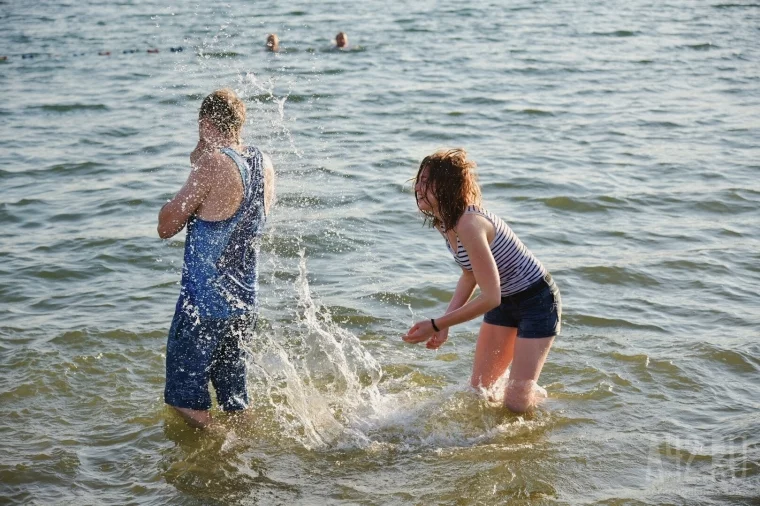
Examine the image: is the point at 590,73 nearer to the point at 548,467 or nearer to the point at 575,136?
the point at 575,136

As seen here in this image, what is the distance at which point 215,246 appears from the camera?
17.2 ft

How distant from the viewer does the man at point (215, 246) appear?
512 cm

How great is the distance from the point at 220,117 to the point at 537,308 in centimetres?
227

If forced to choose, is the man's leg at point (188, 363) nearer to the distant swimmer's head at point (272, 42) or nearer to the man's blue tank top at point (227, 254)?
the man's blue tank top at point (227, 254)

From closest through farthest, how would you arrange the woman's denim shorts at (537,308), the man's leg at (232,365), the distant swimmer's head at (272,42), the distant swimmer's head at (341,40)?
the man's leg at (232,365), the woman's denim shorts at (537,308), the distant swimmer's head at (272,42), the distant swimmer's head at (341,40)

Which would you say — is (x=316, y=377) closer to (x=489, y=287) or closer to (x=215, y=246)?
(x=215, y=246)

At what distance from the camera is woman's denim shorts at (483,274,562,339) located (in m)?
5.71

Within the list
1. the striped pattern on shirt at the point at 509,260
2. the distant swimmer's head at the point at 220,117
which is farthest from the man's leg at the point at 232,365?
the striped pattern on shirt at the point at 509,260

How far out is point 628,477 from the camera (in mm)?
5441

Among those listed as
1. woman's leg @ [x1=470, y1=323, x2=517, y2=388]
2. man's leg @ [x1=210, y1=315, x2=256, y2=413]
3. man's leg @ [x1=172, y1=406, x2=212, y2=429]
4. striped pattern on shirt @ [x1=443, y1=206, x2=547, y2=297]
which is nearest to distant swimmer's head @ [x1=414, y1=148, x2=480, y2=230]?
striped pattern on shirt @ [x1=443, y1=206, x2=547, y2=297]

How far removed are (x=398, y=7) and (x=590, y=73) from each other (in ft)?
34.5

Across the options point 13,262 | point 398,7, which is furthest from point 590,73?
point 13,262

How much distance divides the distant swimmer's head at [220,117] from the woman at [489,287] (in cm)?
112

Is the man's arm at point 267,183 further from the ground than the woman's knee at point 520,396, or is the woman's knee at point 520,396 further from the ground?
the man's arm at point 267,183
